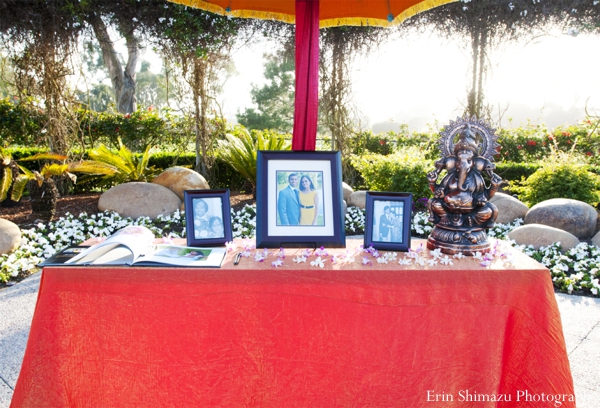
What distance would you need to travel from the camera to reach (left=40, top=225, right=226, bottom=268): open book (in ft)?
5.67

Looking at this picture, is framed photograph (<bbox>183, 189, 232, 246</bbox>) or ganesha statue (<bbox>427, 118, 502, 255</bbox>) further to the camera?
framed photograph (<bbox>183, 189, 232, 246</bbox>)

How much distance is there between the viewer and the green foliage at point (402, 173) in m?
6.13

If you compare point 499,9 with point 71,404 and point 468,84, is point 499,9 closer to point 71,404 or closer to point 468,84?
point 468,84

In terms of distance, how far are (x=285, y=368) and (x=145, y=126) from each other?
8.06 meters

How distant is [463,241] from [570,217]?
410cm

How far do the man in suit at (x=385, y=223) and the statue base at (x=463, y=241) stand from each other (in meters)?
0.25

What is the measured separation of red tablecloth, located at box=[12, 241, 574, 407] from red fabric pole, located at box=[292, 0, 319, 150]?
2.87 ft

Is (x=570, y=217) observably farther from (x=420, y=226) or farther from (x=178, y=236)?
(x=178, y=236)

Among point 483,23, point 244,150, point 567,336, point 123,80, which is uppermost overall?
point 123,80

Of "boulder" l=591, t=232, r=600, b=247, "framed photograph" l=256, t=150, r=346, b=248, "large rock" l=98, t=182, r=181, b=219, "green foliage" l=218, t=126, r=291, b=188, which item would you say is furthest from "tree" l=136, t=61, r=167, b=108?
"framed photograph" l=256, t=150, r=346, b=248

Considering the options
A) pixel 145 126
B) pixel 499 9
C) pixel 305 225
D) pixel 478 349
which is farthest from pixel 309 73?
pixel 145 126

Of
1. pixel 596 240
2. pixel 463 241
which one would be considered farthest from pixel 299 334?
pixel 596 240

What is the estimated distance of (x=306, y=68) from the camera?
219 centimetres

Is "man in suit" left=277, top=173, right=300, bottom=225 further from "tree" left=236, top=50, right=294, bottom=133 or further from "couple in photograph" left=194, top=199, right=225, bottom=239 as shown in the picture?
"tree" left=236, top=50, right=294, bottom=133
